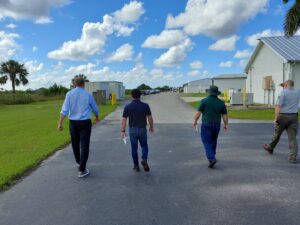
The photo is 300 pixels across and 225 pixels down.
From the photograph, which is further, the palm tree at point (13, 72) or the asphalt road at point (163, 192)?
the palm tree at point (13, 72)

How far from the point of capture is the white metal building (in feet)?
73.2

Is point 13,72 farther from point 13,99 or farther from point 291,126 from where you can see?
point 291,126

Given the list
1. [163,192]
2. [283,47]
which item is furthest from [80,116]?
[283,47]

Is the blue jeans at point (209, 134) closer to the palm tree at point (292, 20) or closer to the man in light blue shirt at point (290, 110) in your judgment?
the man in light blue shirt at point (290, 110)

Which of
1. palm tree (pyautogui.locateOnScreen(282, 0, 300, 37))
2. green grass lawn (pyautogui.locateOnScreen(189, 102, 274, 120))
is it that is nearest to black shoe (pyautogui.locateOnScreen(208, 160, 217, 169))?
green grass lawn (pyautogui.locateOnScreen(189, 102, 274, 120))

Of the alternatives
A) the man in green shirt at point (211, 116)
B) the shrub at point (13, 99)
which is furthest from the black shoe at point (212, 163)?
the shrub at point (13, 99)

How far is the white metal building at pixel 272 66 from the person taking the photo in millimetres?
22312

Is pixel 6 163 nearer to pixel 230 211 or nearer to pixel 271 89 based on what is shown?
pixel 230 211

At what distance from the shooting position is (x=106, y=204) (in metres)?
4.50

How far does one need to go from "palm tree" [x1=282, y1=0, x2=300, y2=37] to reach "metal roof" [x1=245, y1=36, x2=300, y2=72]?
4.37 meters

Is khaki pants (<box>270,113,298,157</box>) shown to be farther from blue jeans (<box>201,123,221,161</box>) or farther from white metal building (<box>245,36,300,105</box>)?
white metal building (<box>245,36,300,105</box>)

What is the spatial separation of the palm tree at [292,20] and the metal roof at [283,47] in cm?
437

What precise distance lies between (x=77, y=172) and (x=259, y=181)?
11.4 feet

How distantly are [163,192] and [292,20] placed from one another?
16.0 metres
